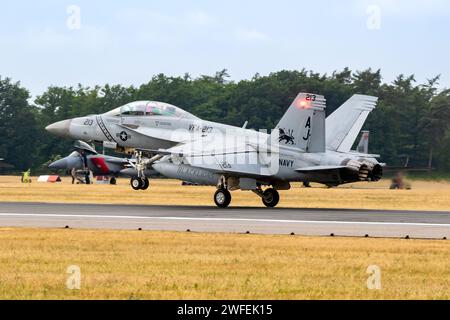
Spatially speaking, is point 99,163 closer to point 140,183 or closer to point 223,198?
point 140,183

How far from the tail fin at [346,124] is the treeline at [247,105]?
52968mm

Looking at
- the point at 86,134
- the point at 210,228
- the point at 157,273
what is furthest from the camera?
the point at 86,134

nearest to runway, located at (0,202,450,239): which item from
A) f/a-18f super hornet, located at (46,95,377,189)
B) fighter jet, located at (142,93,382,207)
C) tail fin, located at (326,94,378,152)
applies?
fighter jet, located at (142,93,382,207)

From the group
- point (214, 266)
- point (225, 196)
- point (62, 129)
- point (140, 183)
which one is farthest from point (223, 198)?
point (214, 266)

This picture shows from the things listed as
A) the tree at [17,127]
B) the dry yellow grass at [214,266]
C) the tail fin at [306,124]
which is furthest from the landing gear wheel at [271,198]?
the tree at [17,127]

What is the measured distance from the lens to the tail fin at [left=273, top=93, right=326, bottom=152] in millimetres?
32812

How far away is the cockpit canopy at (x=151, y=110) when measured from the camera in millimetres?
37156

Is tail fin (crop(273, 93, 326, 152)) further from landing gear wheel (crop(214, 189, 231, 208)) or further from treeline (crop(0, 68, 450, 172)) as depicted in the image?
treeline (crop(0, 68, 450, 172))

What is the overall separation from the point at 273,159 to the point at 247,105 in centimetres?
8530

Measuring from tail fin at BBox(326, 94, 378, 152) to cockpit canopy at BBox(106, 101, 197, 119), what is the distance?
5696 millimetres

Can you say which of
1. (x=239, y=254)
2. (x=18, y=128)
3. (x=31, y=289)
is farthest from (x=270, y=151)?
(x=18, y=128)

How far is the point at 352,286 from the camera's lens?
541 inches
